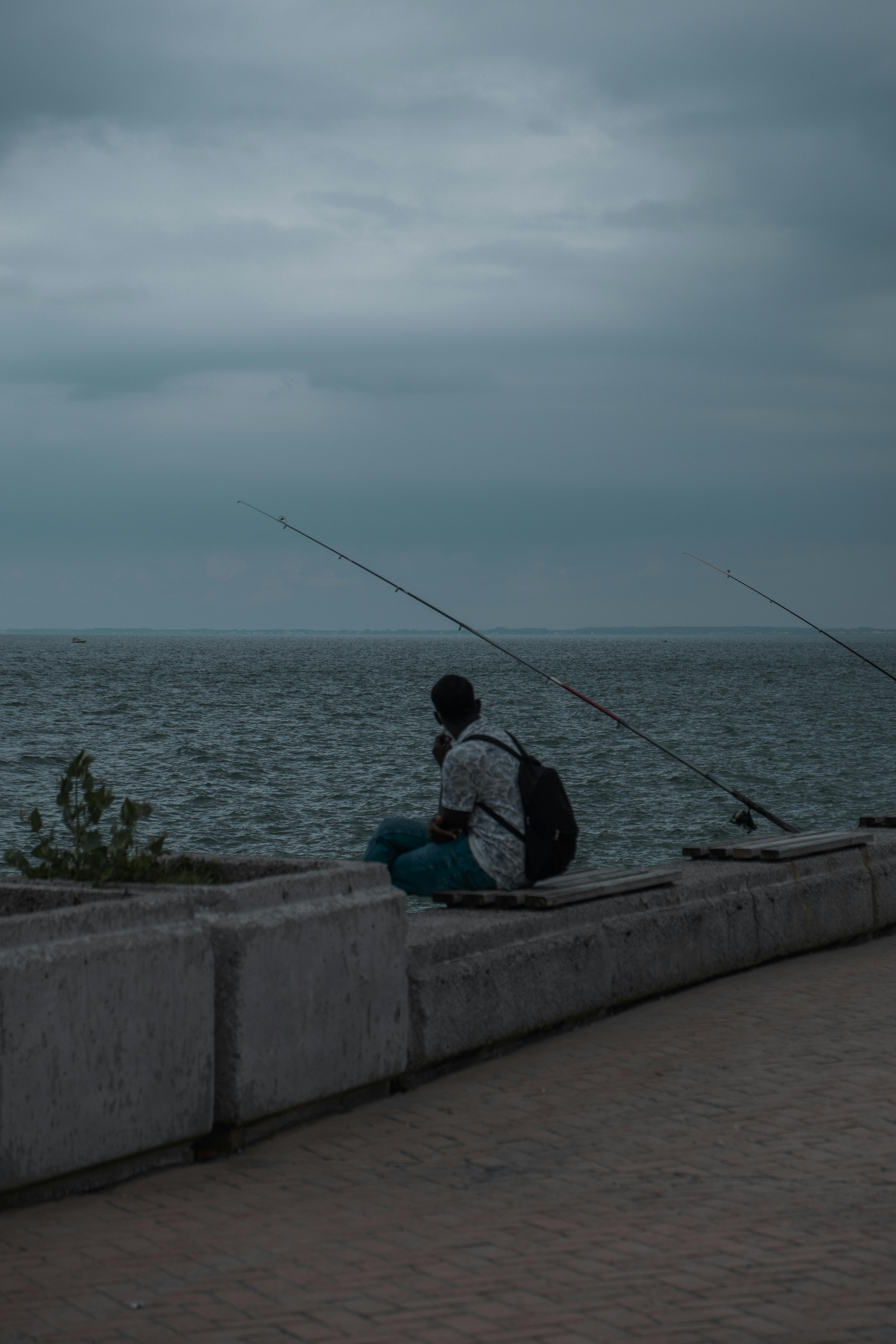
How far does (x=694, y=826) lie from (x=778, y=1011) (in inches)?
862

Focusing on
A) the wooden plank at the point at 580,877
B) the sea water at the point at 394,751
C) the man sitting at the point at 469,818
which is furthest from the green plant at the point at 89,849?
the sea water at the point at 394,751

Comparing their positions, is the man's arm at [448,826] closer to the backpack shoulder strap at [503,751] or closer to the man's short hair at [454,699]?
the backpack shoulder strap at [503,751]

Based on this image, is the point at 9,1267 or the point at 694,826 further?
the point at 694,826

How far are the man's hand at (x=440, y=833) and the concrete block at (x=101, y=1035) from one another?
75.5 inches

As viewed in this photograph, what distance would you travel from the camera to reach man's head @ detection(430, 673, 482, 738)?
6398mm

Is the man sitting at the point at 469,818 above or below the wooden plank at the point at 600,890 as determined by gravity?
above

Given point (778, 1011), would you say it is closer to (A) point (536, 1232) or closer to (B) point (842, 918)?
(B) point (842, 918)

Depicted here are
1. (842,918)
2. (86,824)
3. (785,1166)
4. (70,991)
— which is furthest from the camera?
(842,918)

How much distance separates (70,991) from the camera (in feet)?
13.3

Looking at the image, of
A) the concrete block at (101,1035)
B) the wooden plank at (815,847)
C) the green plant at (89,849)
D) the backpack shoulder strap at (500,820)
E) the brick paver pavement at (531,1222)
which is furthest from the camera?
the wooden plank at (815,847)

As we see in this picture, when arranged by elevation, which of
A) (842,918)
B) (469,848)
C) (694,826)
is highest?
(469,848)

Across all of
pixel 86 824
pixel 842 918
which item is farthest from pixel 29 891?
pixel 842 918

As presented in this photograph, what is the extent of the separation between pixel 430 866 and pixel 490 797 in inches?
16.5

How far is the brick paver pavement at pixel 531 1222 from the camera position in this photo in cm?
333
